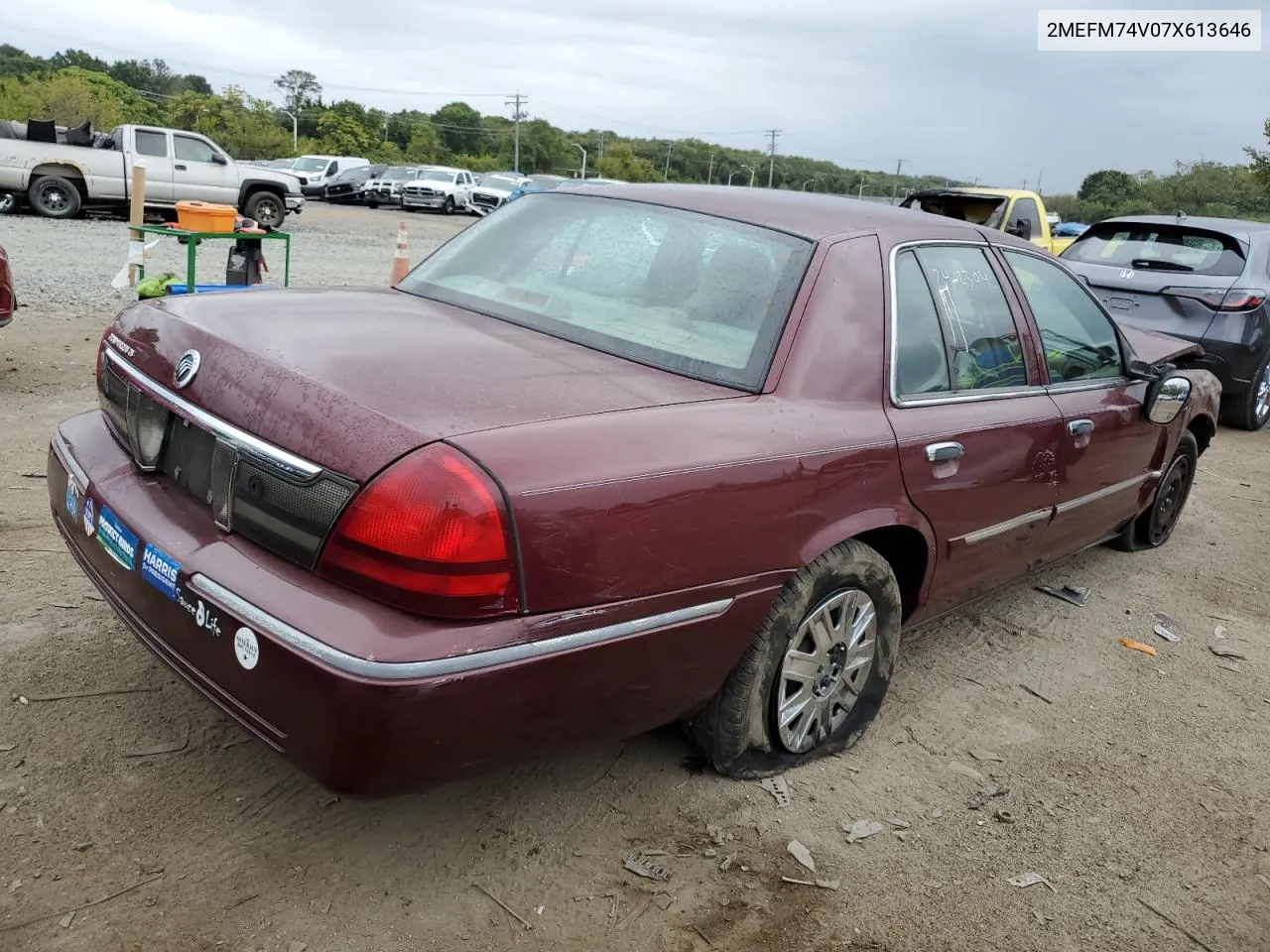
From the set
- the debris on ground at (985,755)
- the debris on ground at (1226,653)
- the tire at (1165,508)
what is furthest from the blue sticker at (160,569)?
the tire at (1165,508)

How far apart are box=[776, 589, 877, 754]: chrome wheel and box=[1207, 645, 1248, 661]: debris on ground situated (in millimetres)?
1982

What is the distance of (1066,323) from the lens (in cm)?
396

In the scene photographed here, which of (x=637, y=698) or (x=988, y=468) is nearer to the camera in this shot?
(x=637, y=698)

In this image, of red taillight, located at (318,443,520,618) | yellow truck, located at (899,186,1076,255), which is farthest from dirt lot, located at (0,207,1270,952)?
yellow truck, located at (899,186,1076,255)

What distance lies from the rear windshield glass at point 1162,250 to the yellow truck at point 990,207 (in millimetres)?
3224

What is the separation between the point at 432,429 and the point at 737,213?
58.2 inches

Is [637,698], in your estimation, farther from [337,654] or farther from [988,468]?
[988,468]

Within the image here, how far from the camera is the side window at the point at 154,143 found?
18.6m

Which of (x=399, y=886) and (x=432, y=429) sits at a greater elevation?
(x=432, y=429)

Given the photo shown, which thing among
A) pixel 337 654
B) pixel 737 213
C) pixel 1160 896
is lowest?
pixel 1160 896

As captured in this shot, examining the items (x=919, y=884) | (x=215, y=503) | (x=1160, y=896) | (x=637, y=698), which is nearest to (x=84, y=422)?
(x=215, y=503)

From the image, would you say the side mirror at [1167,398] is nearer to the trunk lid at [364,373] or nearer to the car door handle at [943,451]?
the car door handle at [943,451]

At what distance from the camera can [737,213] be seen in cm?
320

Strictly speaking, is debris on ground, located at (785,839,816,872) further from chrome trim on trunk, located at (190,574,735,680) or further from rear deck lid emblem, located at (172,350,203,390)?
rear deck lid emblem, located at (172,350,203,390)
